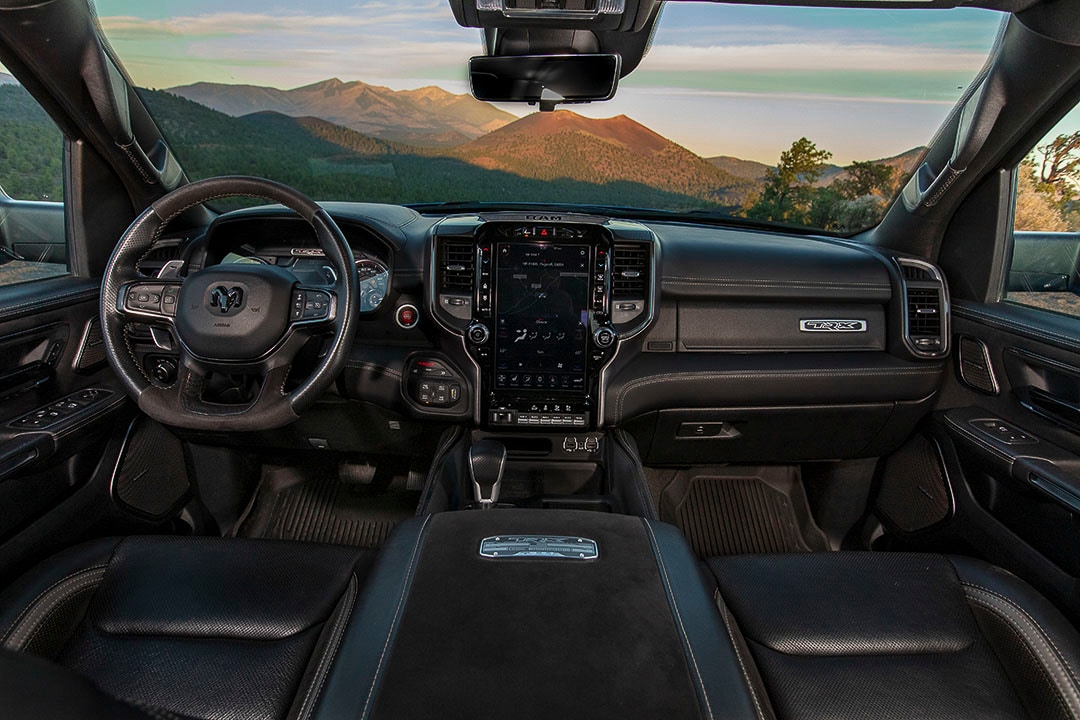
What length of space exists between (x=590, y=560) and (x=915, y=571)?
3.43 ft

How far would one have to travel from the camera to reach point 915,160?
3090 millimetres

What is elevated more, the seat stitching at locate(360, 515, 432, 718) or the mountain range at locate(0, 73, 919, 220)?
the mountain range at locate(0, 73, 919, 220)

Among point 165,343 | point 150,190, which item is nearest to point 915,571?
point 165,343

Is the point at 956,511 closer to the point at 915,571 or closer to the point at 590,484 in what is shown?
the point at 915,571

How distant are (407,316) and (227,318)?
92 cm

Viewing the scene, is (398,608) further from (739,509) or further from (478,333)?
(739,509)

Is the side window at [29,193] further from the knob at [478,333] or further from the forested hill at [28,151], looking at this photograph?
the knob at [478,333]

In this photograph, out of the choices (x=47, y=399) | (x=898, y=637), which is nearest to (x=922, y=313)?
(x=898, y=637)

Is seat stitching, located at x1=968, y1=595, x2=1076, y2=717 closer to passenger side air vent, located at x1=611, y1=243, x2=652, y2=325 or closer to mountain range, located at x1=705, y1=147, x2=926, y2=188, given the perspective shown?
passenger side air vent, located at x1=611, y1=243, x2=652, y2=325

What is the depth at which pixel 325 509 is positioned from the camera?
3.53 meters

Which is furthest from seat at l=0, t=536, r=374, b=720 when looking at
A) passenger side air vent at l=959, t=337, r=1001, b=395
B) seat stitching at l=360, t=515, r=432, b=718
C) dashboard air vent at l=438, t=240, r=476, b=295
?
passenger side air vent at l=959, t=337, r=1001, b=395

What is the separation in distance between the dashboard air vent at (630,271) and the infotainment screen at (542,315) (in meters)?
0.12

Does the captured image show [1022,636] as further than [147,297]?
No

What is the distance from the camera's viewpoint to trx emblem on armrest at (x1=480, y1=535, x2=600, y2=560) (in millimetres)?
1661
